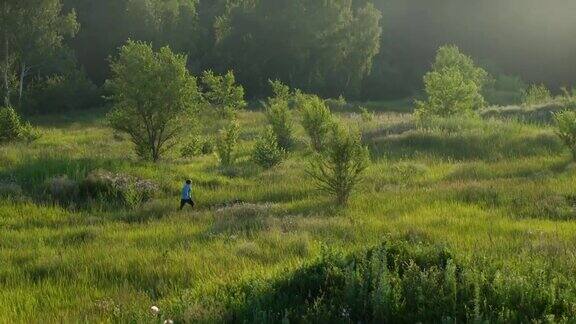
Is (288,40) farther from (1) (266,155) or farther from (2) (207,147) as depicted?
(1) (266,155)

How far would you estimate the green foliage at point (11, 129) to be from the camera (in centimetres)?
2542

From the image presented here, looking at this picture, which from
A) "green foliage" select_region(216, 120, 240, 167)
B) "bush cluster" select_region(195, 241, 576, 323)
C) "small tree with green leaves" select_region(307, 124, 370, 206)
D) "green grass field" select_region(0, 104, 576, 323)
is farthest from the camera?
"green foliage" select_region(216, 120, 240, 167)

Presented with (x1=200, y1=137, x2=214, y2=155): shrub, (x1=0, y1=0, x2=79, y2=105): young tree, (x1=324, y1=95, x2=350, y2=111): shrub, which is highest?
(x1=0, y1=0, x2=79, y2=105): young tree

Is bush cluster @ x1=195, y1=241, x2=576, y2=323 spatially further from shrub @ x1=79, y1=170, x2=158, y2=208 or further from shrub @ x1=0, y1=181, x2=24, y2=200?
shrub @ x1=0, y1=181, x2=24, y2=200

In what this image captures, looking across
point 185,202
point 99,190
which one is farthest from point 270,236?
point 99,190

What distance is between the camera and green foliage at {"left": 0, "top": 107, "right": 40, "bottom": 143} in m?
25.4

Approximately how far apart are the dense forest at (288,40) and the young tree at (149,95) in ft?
75.8

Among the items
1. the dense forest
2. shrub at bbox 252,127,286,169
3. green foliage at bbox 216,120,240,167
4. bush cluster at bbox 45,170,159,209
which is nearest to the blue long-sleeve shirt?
bush cluster at bbox 45,170,159,209

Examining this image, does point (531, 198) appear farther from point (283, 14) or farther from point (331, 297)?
point (283, 14)

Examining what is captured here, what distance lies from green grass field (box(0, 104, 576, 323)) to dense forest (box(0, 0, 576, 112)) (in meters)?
28.5

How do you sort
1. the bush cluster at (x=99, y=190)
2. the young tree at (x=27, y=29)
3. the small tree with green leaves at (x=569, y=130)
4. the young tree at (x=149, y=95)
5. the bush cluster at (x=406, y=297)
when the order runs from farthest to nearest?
the young tree at (x=27, y=29) < the young tree at (x=149, y=95) < the small tree with green leaves at (x=569, y=130) < the bush cluster at (x=99, y=190) < the bush cluster at (x=406, y=297)

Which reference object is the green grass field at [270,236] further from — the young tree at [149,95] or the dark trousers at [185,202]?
the young tree at [149,95]

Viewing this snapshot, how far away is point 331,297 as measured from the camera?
605 cm

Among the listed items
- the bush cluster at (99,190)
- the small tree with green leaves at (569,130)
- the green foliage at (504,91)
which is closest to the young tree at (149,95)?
the bush cluster at (99,190)
